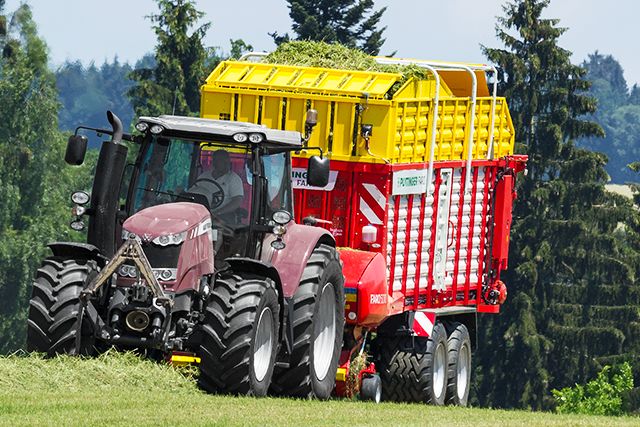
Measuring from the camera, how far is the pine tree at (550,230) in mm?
66875

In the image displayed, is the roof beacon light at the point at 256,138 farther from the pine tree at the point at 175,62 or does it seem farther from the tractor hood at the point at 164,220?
the pine tree at the point at 175,62

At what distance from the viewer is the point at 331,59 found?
73.8ft

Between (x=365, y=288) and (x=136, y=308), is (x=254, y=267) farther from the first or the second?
(x=365, y=288)

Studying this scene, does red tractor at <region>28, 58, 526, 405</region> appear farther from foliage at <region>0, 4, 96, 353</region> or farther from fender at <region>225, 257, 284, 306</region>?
foliage at <region>0, 4, 96, 353</region>

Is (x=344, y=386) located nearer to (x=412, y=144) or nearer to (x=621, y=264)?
(x=412, y=144)

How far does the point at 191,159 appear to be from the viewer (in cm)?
1719

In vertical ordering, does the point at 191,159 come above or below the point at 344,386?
above

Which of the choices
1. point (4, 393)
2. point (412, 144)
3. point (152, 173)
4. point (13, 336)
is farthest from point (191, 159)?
point (13, 336)

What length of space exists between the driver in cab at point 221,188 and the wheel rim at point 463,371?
728 cm

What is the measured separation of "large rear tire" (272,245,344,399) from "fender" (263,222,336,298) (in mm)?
113

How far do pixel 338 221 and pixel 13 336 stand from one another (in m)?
47.9

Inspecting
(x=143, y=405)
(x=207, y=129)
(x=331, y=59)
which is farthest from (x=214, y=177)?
(x=331, y=59)

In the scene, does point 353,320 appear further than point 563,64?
No

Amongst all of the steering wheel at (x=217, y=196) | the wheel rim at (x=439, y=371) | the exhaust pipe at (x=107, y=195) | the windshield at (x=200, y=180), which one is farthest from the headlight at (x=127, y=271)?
the wheel rim at (x=439, y=371)
